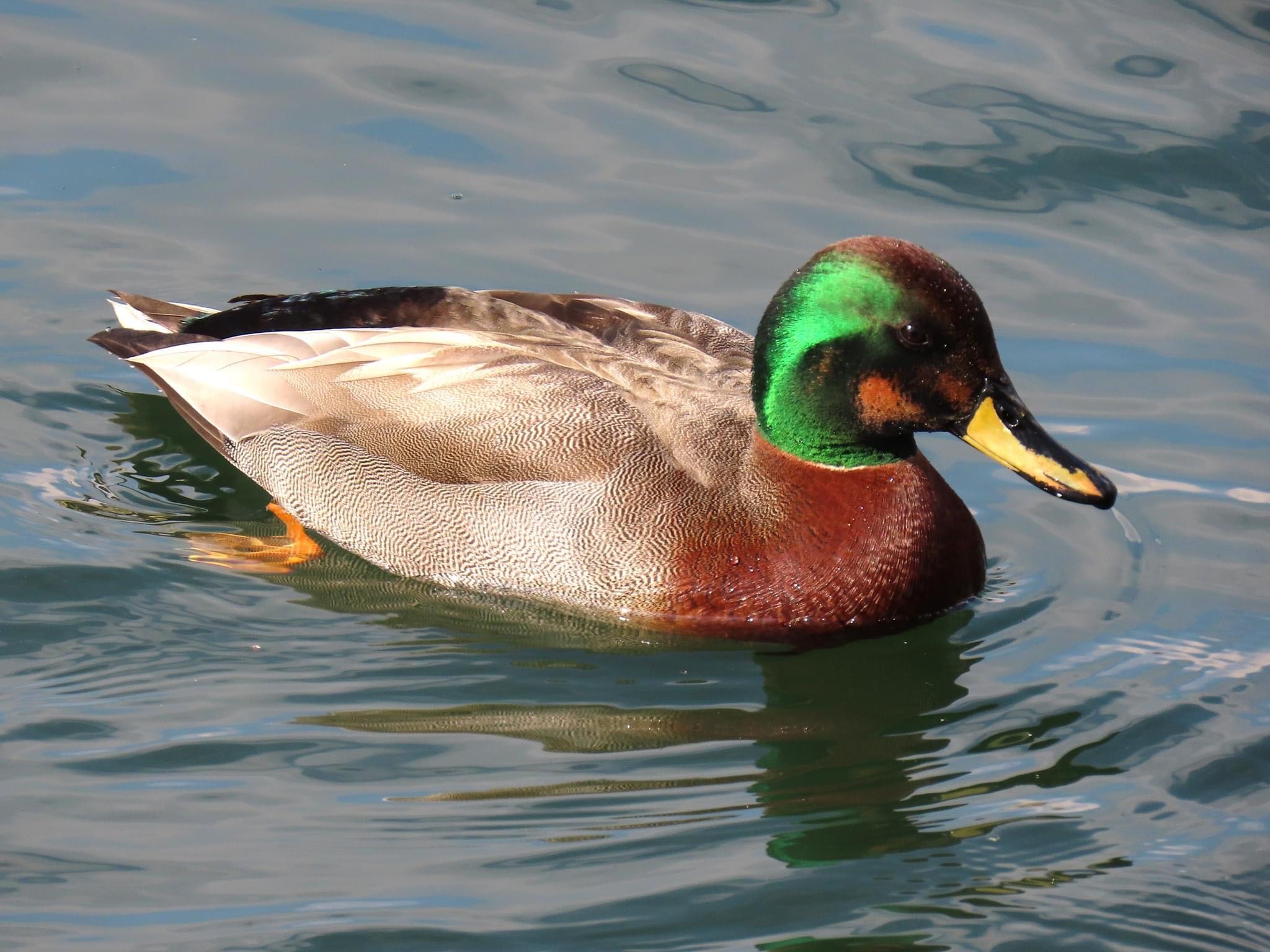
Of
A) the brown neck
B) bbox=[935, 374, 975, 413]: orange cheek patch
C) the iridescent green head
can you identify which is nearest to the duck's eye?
Answer: the iridescent green head

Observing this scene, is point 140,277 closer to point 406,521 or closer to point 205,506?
point 205,506

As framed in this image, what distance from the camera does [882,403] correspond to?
6.14m

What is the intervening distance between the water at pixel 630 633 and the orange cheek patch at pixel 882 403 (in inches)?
32.8

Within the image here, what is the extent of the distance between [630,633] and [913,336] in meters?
1.49

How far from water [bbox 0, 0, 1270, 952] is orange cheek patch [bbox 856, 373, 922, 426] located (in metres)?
0.83

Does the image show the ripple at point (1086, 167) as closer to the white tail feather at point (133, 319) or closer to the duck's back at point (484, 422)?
the duck's back at point (484, 422)

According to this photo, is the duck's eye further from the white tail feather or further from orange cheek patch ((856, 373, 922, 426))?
the white tail feather

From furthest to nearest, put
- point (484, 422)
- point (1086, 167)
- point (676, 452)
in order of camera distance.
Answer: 1. point (1086, 167)
2. point (484, 422)
3. point (676, 452)

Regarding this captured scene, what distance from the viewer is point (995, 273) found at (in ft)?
29.0

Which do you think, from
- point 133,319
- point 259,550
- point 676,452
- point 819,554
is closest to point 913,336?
point 819,554

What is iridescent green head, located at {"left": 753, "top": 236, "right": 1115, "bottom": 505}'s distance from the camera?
593 centimetres

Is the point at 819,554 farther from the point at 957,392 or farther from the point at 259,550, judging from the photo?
the point at 259,550

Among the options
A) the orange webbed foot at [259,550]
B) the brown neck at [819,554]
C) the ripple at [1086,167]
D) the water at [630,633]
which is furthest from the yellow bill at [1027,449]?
the ripple at [1086,167]

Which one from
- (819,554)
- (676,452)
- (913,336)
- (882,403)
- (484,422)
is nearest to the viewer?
(913,336)
